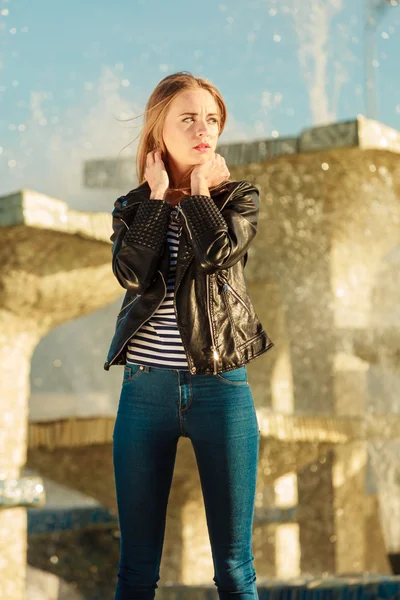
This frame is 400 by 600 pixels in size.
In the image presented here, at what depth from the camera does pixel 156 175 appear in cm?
148

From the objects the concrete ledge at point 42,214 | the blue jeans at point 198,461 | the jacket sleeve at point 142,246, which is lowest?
the blue jeans at point 198,461

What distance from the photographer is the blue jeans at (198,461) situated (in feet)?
4.44

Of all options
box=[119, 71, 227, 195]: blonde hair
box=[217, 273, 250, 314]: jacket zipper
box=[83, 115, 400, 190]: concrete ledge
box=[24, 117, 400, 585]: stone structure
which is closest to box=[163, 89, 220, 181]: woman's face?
box=[119, 71, 227, 195]: blonde hair

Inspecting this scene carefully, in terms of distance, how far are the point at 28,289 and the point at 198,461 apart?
220cm

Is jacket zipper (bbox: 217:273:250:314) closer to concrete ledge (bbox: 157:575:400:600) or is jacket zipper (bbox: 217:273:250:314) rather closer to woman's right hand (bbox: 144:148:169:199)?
woman's right hand (bbox: 144:148:169:199)

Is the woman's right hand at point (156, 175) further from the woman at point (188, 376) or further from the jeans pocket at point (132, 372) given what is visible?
the jeans pocket at point (132, 372)

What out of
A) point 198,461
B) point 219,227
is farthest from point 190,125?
point 198,461

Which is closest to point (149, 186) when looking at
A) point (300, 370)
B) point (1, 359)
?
point (1, 359)

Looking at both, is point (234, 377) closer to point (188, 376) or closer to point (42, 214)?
point (188, 376)

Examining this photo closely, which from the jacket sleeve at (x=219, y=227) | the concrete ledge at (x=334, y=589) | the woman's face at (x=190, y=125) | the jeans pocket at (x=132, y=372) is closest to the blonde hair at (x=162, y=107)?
the woman's face at (x=190, y=125)

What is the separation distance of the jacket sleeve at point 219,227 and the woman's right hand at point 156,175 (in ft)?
0.22

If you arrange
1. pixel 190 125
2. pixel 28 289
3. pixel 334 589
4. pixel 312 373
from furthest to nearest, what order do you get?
pixel 312 373
pixel 28 289
pixel 334 589
pixel 190 125

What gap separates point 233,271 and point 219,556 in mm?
397

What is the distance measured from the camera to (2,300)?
3.52 m
